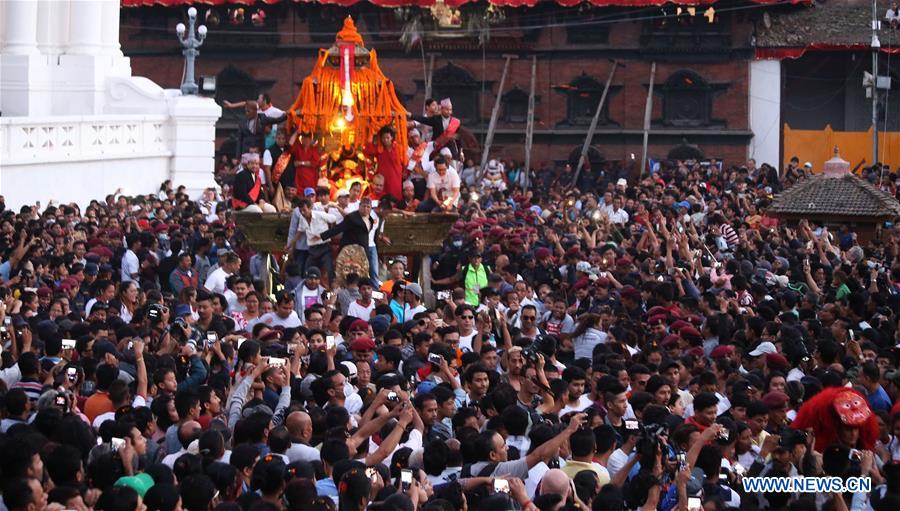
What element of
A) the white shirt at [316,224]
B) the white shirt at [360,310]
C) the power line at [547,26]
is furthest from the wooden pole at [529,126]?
the white shirt at [360,310]

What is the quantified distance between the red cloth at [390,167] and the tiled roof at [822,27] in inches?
902

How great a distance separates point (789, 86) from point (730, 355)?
3223cm

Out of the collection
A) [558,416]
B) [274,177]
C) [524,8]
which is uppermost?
[524,8]

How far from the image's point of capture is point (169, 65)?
153ft

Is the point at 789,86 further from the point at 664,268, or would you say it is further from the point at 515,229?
the point at 664,268

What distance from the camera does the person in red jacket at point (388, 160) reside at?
23109 mm

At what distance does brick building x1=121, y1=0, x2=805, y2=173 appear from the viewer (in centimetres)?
4462

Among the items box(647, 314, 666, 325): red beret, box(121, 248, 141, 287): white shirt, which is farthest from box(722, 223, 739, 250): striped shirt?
box(121, 248, 141, 287): white shirt

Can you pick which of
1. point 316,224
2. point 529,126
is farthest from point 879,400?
point 529,126

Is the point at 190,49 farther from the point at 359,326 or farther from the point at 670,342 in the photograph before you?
the point at 670,342

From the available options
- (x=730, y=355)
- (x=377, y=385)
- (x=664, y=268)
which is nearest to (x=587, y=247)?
(x=664, y=268)

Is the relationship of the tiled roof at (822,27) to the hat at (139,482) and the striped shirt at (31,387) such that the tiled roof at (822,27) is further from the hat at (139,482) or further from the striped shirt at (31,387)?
the hat at (139,482)

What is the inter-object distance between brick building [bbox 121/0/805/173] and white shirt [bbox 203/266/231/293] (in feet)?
82.6

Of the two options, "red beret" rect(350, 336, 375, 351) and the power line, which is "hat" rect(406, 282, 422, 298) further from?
the power line
